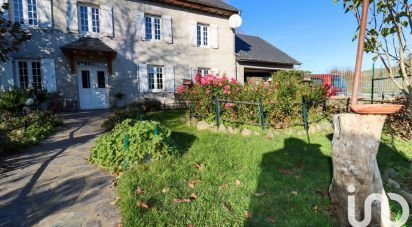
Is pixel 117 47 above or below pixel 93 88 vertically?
above

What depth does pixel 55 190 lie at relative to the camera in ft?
11.3

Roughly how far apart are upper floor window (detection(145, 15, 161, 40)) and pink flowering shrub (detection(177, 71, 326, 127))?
24.4 ft

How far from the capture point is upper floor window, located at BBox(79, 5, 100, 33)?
463 inches

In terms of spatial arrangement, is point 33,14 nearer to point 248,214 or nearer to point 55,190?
point 55,190

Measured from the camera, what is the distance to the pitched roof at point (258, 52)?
1709 cm

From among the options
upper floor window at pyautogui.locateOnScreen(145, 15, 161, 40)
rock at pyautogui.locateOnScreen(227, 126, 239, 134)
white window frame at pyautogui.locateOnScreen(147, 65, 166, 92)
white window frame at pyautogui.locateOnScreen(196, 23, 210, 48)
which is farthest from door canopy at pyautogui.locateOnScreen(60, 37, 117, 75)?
rock at pyautogui.locateOnScreen(227, 126, 239, 134)

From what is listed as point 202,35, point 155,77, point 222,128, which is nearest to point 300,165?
point 222,128

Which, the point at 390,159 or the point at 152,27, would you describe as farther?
the point at 152,27

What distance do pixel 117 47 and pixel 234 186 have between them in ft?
36.0

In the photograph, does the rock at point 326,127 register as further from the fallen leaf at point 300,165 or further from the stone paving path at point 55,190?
the stone paving path at point 55,190

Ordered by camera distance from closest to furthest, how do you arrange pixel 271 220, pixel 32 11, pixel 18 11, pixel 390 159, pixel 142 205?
1. pixel 271 220
2. pixel 142 205
3. pixel 390 159
4. pixel 18 11
5. pixel 32 11

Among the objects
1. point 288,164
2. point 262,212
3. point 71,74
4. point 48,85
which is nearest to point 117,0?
point 71,74

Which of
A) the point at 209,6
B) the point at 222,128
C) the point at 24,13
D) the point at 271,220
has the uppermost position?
the point at 209,6

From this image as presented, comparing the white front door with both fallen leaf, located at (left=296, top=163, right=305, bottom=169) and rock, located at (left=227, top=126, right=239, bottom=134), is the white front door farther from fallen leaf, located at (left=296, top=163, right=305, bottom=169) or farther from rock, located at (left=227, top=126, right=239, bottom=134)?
fallen leaf, located at (left=296, top=163, right=305, bottom=169)
